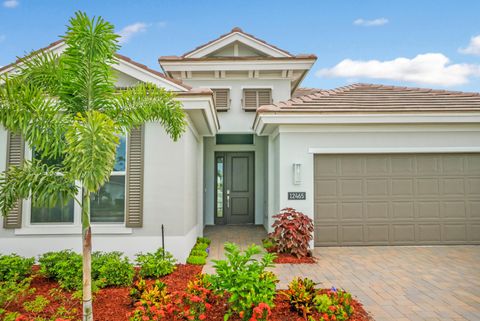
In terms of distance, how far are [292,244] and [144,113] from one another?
4216 millimetres

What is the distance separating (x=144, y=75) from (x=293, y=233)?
175 inches

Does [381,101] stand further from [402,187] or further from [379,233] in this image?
[379,233]

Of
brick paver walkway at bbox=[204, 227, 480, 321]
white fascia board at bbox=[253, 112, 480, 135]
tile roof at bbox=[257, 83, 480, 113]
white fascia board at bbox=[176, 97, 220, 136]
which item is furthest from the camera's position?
tile roof at bbox=[257, 83, 480, 113]

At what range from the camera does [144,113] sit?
13.4ft

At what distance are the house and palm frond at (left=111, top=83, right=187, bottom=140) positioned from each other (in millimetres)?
1527

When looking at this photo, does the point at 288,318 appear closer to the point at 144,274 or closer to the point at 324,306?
the point at 324,306

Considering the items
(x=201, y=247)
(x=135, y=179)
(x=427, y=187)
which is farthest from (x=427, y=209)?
(x=135, y=179)

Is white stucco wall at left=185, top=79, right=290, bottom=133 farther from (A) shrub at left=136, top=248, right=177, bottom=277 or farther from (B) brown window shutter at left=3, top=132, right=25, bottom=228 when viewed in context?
(A) shrub at left=136, top=248, right=177, bottom=277

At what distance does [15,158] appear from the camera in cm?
611

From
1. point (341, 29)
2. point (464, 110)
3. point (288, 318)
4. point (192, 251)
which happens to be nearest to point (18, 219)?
point (192, 251)

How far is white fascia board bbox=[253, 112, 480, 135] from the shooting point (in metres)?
7.26

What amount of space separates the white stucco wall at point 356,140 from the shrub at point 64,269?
4.47 m

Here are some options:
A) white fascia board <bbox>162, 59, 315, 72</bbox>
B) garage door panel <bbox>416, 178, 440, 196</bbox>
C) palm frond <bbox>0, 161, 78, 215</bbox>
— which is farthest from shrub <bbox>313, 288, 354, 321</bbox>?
white fascia board <bbox>162, 59, 315, 72</bbox>

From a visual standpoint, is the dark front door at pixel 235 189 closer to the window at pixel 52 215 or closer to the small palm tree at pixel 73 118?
the window at pixel 52 215
